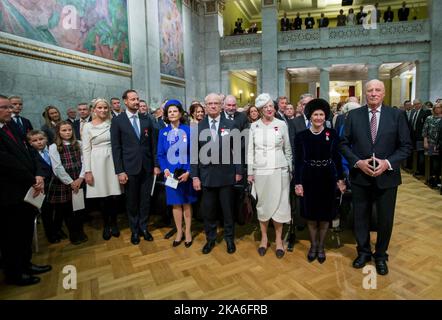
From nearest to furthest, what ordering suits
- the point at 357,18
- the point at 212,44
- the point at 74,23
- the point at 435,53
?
the point at 74,23 < the point at 435,53 < the point at 357,18 < the point at 212,44

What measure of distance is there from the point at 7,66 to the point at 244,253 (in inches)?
235

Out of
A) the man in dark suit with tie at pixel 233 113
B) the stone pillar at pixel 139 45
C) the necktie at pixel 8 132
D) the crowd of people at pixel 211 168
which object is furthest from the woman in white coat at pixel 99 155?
the stone pillar at pixel 139 45

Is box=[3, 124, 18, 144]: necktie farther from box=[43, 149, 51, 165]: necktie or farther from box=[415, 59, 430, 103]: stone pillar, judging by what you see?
box=[415, 59, 430, 103]: stone pillar

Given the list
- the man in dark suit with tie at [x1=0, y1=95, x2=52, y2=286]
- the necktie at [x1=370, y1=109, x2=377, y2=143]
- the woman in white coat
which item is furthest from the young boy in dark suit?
the necktie at [x1=370, y1=109, x2=377, y2=143]

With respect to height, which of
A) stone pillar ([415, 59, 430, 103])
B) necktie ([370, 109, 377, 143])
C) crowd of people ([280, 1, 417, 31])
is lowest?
necktie ([370, 109, 377, 143])

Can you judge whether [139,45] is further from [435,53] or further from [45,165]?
[435,53]

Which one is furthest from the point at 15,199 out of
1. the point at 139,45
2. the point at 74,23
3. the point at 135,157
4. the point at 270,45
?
the point at 270,45

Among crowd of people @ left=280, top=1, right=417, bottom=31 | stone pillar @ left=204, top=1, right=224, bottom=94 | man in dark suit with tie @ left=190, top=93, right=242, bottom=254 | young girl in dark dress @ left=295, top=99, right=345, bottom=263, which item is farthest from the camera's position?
stone pillar @ left=204, top=1, right=224, bottom=94

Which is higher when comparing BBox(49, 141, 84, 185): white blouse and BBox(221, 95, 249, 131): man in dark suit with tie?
BBox(221, 95, 249, 131): man in dark suit with tie

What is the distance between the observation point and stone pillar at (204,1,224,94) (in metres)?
15.3

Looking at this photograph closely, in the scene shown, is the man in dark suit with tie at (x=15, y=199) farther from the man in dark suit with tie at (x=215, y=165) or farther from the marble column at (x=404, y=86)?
the marble column at (x=404, y=86)

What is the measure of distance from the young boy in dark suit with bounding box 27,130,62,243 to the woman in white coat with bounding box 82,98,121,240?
47 centimetres

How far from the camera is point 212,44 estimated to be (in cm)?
1555

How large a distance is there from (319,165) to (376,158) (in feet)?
1.74
